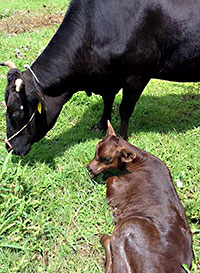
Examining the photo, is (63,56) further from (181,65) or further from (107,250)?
(107,250)

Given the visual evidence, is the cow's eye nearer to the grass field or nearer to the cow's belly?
the grass field

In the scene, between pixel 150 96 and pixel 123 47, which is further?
pixel 150 96

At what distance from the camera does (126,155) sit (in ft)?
12.0

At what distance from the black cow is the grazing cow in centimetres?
92

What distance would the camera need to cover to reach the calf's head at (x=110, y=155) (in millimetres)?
3641

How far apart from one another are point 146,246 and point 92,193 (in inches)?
43.7

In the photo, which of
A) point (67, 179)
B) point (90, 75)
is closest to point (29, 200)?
point (67, 179)

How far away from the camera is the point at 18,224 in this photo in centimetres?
307

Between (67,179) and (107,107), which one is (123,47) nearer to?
(107,107)

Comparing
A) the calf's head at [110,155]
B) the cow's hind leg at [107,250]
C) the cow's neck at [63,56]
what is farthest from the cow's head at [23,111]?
the cow's hind leg at [107,250]

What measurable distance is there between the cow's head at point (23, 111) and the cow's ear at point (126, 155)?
1.10 metres

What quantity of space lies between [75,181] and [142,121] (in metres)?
1.93

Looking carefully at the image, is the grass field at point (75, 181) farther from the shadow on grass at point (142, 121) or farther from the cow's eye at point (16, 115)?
the cow's eye at point (16, 115)

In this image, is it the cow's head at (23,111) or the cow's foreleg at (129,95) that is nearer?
the cow's head at (23,111)
